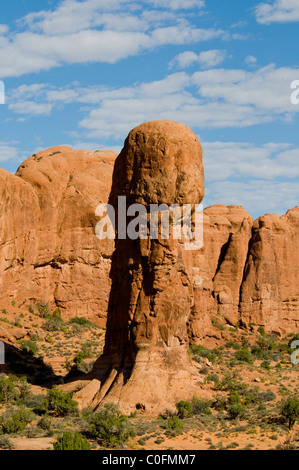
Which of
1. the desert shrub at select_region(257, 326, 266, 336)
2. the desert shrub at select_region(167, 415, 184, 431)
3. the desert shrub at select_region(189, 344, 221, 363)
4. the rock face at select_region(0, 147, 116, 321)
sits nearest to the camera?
the desert shrub at select_region(167, 415, 184, 431)

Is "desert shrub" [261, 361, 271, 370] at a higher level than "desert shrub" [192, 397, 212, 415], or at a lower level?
higher

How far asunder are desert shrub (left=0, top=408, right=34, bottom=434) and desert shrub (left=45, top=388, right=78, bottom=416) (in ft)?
2.76

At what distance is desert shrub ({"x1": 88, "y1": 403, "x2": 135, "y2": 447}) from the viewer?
21.0 metres

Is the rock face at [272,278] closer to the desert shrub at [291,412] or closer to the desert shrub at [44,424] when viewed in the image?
the desert shrub at [291,412]

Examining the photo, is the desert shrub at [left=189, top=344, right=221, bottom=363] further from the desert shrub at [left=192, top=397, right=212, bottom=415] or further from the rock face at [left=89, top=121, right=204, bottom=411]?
the desert shrub at [left=192, top=397, right=212, bottom=415]

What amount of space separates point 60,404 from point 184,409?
4.47m

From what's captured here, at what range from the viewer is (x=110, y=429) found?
21.3 m

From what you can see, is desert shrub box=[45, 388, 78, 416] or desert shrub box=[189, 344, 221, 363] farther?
desert shrub box=[189, 344, 221, 363]

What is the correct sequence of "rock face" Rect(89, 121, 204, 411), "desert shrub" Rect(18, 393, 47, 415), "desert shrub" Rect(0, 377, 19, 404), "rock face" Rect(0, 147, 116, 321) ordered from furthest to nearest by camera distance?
1. "rock face" Rect(0, 147, 116, 321)
2. "desert shrub" Rect(0, 377, 19, 404)
3. "desert shrub" Rect(18, 393, 47, 415)
4. "rock face" Rect(89, 121, 204, 411)

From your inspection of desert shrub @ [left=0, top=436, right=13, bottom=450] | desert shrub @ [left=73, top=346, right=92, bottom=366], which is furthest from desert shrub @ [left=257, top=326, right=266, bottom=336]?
desert shrub @ [left=0, top=436, right=13, bottom=450]

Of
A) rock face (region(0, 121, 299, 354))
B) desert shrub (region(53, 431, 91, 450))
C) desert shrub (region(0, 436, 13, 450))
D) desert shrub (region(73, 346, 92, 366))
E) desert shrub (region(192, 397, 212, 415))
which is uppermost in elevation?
rock face (region(0, 121, 299, 354))

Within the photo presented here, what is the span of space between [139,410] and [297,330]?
3437 centimetres

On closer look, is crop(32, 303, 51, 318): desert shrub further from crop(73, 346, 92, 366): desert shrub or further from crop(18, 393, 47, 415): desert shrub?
crop(18, 393, 47, 415): desert shrub
